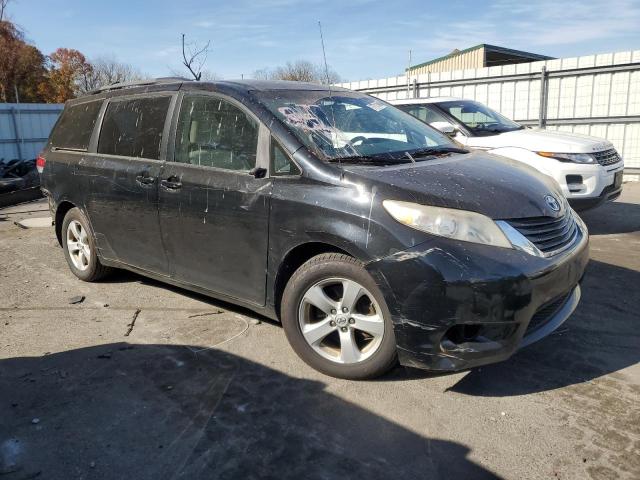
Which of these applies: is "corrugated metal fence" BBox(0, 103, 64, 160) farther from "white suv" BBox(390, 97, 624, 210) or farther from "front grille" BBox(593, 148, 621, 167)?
"front grille" BBox(593, 148, 621, 167)

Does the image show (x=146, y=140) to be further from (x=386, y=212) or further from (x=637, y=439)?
(x=637, y=439)

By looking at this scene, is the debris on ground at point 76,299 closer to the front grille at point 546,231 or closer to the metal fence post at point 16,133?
the front grille at point 546,231

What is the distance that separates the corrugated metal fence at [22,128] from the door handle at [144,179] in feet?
48.1

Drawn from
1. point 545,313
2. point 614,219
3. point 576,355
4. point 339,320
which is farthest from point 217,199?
point 614,219

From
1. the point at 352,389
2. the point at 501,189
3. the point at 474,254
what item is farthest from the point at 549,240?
the point at 352,389

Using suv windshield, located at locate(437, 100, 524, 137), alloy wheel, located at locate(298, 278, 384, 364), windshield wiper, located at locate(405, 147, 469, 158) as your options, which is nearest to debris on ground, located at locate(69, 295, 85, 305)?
alloy wheel, located at locate(298, 278, 384, 364)

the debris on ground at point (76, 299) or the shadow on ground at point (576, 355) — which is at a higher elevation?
the shadow on ground at point (576, 355)

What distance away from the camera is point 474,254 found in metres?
2.84

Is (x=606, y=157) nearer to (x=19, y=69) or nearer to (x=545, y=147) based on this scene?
(x=545, y=147)

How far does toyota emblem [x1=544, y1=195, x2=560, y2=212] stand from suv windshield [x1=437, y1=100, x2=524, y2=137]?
427 cm

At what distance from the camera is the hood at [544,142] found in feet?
22.6

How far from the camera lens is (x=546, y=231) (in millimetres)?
3213

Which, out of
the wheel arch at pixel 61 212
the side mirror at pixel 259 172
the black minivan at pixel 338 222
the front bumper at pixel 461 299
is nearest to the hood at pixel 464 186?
the black minivan at pixel 338 222

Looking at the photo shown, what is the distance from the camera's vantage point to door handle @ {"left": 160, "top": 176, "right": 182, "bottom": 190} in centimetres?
403
